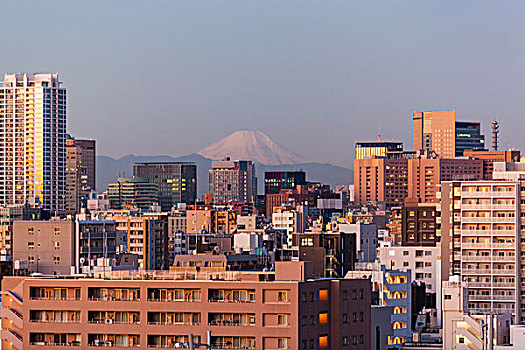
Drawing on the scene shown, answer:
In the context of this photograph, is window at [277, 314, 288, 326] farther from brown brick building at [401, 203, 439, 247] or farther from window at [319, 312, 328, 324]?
brown brick building at [401, 203, 439, 247]

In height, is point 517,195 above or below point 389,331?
above

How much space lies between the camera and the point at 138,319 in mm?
80688

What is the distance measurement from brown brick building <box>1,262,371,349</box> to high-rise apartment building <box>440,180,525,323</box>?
2173 inches

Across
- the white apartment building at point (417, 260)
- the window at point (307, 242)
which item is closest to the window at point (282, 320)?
the window at point (307, 242)

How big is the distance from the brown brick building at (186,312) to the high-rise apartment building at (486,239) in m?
55.2

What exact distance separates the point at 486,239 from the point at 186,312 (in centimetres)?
6457

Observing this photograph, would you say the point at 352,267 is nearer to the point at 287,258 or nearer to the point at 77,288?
the point at 287,258

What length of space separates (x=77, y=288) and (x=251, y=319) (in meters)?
11.0

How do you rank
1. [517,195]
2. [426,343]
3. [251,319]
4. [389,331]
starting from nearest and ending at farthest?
[251,319] → [389,331] → [426,343] → [517,195]

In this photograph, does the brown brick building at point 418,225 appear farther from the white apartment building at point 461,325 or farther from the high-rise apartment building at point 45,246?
the white apartment building at point 461,325

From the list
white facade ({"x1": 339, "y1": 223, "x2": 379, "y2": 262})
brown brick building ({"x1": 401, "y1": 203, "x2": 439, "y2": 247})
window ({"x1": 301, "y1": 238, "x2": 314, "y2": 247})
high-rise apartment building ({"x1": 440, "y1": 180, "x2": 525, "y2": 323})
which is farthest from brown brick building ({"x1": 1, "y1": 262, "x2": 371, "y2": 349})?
brown brick building ({"x1": 401, "y1": 203, "x2": 439, "y2": 247})

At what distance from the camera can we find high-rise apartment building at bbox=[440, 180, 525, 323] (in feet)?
449

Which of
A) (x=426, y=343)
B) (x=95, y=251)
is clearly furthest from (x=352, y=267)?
(x=426, y=343)

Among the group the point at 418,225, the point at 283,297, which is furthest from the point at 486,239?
the point at 283,297
